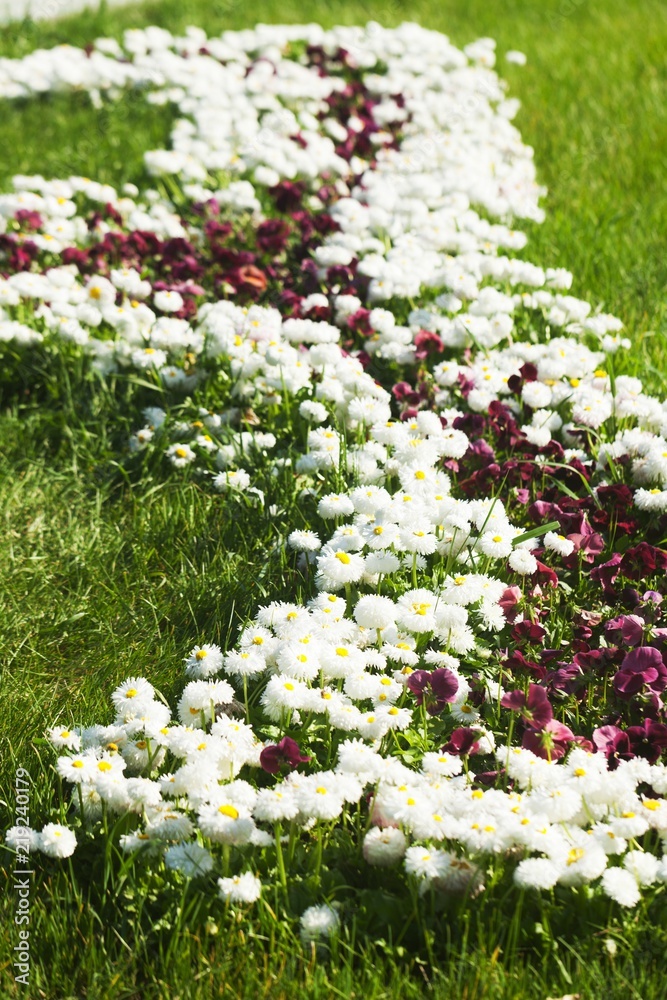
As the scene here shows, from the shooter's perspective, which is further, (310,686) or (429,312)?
(429,312)

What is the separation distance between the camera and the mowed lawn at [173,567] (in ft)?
6.81

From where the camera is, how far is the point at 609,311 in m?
4.59

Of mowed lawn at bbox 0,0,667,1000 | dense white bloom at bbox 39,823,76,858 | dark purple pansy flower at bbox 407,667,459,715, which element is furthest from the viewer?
dark purple pansy flower at bbox 407,667,459,715

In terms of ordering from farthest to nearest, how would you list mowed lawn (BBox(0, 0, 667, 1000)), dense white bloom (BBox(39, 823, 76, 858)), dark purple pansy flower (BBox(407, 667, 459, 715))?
dark purple pansy flower (BBox(407, 667, 459, 715)) → dense white bloom (BBox(39, 823, 76, 858)) → mowed lawn (BBox(0, 0, 667, 1000))

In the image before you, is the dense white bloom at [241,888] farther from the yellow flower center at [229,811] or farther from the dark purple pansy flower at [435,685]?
the dark purple pansy flower at [435,685]

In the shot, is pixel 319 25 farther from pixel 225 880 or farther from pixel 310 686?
pixel 225 880

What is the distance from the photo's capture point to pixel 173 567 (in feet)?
11.0

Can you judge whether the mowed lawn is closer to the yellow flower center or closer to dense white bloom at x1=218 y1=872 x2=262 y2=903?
dense white bloom at x1=218 y1=872 x2=262 y2=903

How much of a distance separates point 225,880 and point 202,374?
7.33 ft

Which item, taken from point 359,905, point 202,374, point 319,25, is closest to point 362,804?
point 359,905

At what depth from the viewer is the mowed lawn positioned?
2.08 m

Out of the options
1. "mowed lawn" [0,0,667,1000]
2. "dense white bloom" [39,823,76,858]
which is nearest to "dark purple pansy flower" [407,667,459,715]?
"mowed lawn" [0,0,667,1000]

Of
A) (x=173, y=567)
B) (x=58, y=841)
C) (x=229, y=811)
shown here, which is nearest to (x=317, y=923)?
(x=229, y=811)

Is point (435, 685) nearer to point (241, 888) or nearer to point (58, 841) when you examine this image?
point (241, 888)
